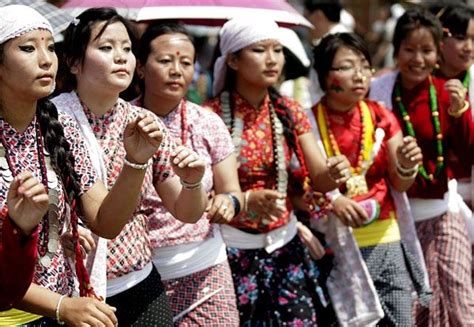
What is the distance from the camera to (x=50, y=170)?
344 centimetres

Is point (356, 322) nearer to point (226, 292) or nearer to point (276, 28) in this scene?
point (226, 292)

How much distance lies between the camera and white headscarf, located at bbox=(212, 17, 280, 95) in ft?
16.6

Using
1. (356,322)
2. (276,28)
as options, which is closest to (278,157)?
(276,28)

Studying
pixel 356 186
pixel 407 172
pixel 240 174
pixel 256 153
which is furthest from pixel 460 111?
pixel 240 174

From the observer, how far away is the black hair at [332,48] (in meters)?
5.42

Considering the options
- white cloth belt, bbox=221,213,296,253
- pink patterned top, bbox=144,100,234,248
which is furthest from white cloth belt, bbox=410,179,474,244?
pink patterned top, bbox=144,100,234,248

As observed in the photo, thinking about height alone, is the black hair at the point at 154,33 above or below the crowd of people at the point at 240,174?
above

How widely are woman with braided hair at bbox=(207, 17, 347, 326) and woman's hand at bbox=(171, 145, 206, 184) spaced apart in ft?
3.83

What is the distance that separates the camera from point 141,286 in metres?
4.06

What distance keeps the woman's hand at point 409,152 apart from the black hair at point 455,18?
1104 mm

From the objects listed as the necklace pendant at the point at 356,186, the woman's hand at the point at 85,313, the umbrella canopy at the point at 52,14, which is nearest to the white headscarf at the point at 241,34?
the necklace pendant at the point at 356,186

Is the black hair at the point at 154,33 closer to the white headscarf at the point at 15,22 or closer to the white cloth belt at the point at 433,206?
the white headscarf at the point at 15,22

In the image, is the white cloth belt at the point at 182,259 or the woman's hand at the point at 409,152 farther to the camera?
the woman's hand at the point at 409,152

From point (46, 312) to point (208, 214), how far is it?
51.1 inches
